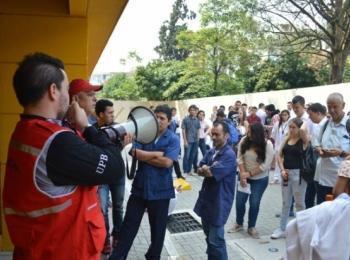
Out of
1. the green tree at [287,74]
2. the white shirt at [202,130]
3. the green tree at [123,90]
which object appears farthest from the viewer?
the green tree at [123,90]

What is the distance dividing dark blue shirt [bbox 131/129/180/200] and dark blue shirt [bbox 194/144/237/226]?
0.39 metres

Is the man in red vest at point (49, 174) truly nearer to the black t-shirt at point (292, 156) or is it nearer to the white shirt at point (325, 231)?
the white shirt at point (325, 231)

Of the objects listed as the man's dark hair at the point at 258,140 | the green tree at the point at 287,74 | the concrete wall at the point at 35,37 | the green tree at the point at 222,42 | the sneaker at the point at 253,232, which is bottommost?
the sneaker at the point at 253,232

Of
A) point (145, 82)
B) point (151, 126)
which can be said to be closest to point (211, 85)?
point (145, 82)

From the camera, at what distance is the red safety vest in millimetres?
1816

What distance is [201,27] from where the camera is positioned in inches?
1119

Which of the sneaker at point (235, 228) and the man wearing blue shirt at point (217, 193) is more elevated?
the man wearing blue shirt at point (217, 193)

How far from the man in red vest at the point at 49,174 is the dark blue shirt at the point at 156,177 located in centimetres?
234

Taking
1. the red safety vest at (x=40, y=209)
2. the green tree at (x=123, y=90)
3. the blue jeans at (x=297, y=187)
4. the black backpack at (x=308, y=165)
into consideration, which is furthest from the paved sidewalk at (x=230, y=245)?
the green tree at (x=123, y=90)

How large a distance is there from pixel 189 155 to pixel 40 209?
31.9 ft

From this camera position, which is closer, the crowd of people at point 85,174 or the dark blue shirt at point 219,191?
the crowd of people at point 85,174

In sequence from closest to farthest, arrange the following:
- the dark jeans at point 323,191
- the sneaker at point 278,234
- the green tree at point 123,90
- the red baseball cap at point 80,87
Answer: the red baseball cap at point 80,87
the dark jeans at point 323,191
the sneaker at point 278,234
the green tree at point 123,90

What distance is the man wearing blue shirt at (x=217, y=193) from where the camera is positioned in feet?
13.6

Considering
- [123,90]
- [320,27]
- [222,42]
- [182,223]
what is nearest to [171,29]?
[123,90]
